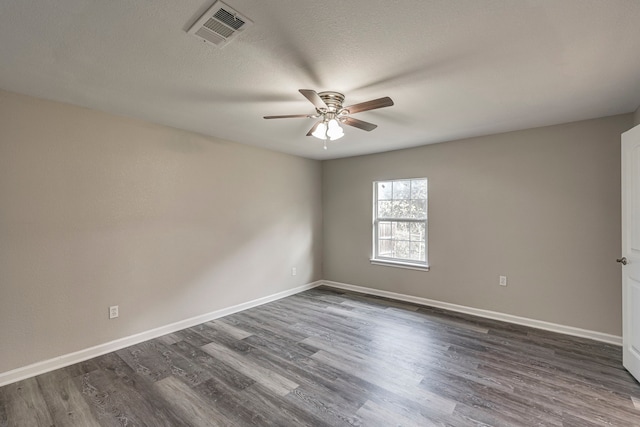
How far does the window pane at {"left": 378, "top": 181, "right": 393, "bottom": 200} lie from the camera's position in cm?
473

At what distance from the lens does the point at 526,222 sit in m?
3.42

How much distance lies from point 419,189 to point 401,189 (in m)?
0.30

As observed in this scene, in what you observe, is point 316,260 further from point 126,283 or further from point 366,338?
point 126,283

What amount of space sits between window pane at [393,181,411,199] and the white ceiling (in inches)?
64.6

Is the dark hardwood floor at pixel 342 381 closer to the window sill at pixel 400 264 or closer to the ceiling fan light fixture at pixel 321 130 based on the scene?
the window sill at pixel 400 264

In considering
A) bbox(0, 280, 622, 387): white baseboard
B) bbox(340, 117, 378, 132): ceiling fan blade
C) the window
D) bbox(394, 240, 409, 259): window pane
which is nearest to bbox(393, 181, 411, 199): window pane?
the window

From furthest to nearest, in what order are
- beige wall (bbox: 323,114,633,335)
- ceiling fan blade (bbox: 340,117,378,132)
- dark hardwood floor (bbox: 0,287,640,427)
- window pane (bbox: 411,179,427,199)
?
window pane (bbox: 411,179,427,199) < beige wall (bbox: 323,114,633,335) < ceiling fan blade (bbox: 340,117,378,132) < dark hardwood floor (bbox: 0,287,640,427)

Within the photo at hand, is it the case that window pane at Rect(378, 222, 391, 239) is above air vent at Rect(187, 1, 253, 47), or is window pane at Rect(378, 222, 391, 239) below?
below

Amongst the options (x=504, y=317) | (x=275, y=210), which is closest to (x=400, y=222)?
(x=504, y=317)

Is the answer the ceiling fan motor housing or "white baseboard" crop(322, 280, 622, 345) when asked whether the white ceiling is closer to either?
the ceiling fan motor housing

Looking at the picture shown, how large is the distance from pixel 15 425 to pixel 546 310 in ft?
16.0

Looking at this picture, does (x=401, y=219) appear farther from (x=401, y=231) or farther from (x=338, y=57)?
(x=338, y=57)

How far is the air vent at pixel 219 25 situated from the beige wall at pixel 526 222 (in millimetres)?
3331

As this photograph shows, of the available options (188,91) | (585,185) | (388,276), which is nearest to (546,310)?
(585,185)
